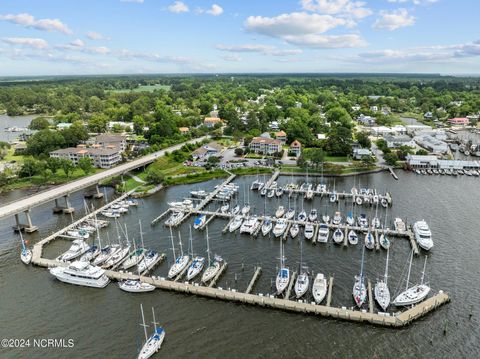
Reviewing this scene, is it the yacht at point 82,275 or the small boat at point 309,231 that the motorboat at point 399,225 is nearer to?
the small boat at point 309,231

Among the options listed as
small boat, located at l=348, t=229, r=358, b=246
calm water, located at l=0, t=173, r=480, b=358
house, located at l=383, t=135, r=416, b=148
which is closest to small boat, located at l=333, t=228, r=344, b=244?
small boat, located at l=348, t=229, r=358, b=246

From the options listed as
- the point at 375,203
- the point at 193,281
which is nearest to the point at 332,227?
the point at 375,203

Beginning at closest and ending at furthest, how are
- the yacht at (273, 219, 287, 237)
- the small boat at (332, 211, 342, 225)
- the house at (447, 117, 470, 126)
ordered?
the yacht at (273, 219, 287, 237) → the small boat at (332, 211, 342, 225) → the house at (447, 117, 470, 126)

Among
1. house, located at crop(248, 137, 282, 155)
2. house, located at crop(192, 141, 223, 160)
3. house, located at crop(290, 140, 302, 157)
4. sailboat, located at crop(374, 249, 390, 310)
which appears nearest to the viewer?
sailboat, located at crop(374, 249, 390, 310)

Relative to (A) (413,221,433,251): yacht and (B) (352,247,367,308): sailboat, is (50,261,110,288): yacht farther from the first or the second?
(A) (413,221,433,251): yacht

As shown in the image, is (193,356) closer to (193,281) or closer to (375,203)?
(193,281)

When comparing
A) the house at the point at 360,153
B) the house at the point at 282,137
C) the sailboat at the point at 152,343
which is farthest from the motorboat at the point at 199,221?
the house at the point at 282,137

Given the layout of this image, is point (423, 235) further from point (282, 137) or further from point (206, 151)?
point (282, 137)
